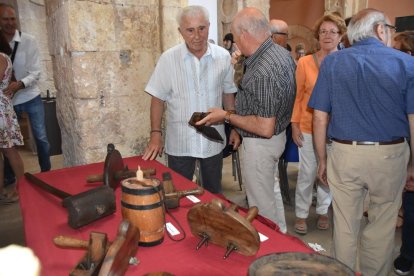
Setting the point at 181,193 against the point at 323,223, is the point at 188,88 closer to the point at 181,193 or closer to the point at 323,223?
the point at 181,193

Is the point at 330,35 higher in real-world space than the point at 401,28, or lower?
lower

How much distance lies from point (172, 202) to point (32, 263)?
1.97 ft

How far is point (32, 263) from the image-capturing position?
4.21ft

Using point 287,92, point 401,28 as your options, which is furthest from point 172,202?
point 401,28

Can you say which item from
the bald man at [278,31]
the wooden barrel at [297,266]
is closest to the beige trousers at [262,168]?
the wooden barrel at [297,266]

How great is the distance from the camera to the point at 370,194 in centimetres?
214

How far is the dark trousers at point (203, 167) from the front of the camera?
8.95 ft

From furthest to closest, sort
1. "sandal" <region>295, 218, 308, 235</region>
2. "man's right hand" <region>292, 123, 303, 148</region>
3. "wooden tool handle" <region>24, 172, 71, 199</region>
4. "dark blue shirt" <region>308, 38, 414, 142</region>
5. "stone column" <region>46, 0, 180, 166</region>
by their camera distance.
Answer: "sandal" <region>295, 218, 308, 235</region> < "man's right hand" <region>292, 123, 303, 148</region> < "stone column" <region>46, 0, 180, 166</region> < "dark blue shirt" <region>308, 38, 414, 142</region> < "wooden tool handle" <region>24, 172, 71, 199</region>

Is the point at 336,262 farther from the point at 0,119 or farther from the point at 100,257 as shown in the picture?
the point at 0,119

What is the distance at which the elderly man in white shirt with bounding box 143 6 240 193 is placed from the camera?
2.59 metres

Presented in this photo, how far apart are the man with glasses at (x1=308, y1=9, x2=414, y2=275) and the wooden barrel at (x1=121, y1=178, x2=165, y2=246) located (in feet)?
4.14

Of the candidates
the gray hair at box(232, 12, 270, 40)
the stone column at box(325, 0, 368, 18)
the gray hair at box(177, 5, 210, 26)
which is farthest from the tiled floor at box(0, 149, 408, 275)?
the stone column at box(325, 0, 368, 18)

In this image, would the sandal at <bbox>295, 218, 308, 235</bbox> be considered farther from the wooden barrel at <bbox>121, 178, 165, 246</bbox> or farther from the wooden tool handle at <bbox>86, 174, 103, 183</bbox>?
the wooden barrel at <bbox>121, 178, 165, 246</bbox>

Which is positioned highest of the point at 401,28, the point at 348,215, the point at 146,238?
the point at 401,28
